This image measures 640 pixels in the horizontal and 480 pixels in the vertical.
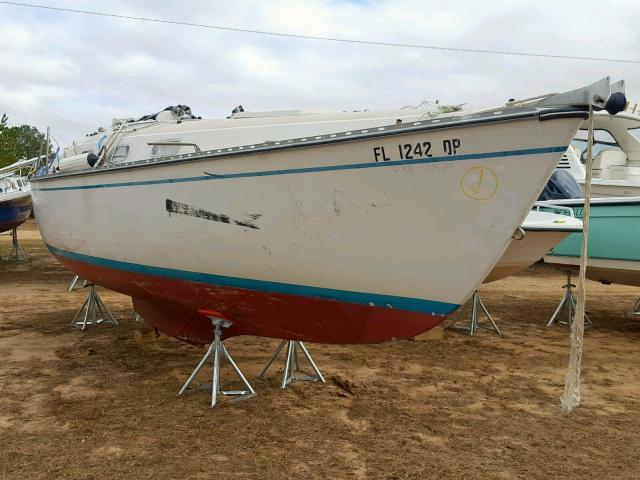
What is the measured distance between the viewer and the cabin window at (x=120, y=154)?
5488 mm

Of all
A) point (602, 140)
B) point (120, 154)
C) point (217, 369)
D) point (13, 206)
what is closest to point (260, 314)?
point (217, 369)

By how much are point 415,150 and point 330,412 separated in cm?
213

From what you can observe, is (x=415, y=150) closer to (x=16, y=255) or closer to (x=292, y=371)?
(x=292, y=371)

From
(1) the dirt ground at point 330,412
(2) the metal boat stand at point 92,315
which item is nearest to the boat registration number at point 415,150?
(1) the dirt ground at point 330,412

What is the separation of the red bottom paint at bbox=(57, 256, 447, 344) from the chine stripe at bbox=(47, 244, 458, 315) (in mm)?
32

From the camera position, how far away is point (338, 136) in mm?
3238

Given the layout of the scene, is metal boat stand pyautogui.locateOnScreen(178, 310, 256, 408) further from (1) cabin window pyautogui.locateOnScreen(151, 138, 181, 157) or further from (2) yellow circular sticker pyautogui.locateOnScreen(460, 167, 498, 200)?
(2) yellow circular sticker pyautogui.locateOnScreen(460, 167, 498, 200)

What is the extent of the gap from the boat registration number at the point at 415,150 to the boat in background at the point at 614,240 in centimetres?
407

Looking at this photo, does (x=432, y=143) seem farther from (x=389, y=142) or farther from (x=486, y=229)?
(x=486, y=229)

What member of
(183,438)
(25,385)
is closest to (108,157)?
(25,385)

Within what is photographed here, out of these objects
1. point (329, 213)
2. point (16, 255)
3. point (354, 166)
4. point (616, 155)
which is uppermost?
point (354, 166)

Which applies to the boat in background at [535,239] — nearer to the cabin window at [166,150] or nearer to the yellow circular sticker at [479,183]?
the yellow circular sticker at [479,183]

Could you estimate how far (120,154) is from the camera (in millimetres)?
5539

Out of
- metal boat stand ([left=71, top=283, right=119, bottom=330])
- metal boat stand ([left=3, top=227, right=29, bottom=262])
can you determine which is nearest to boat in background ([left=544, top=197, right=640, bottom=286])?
metal boat stand ([left=71, top=283, right=119, bottom=330])
